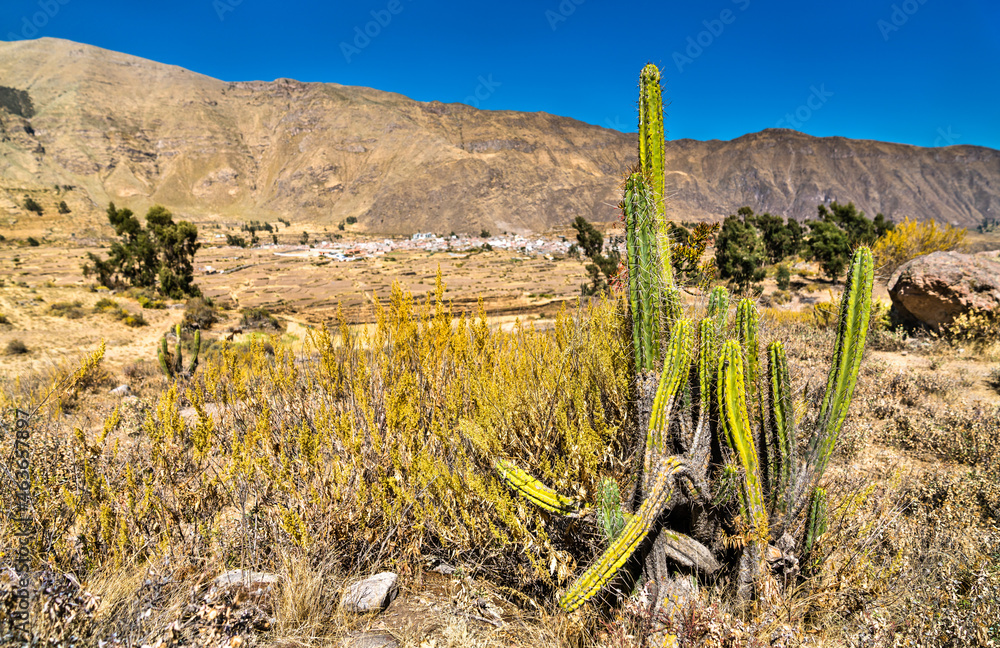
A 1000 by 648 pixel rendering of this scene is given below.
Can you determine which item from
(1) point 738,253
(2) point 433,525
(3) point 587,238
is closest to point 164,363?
(2) point 433,525

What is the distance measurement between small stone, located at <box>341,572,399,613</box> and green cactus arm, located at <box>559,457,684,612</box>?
1003mm

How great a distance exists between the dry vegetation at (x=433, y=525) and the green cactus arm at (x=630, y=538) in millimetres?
155

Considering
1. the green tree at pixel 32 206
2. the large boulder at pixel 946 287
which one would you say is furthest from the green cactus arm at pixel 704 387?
the green tree at pixel 32 206

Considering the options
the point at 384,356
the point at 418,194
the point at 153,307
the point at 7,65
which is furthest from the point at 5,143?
A: the point at 384,356

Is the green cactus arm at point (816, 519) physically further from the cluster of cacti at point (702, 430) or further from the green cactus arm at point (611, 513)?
the green cactus arm at point (611, 513)

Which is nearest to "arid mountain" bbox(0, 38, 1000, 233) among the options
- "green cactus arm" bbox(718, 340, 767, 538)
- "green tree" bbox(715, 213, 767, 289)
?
"green tree" bbox(715, 213, 767, 289)

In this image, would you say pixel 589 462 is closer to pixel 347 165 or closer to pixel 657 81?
pixel 657 81

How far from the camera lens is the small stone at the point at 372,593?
7.55 feet

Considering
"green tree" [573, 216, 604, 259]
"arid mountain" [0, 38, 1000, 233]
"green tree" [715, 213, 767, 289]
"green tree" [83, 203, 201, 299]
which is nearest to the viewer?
"green tree" [715, 213, 767, 289]

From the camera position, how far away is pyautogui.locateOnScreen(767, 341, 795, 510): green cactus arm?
2314mm

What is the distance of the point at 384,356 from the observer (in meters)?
3.87

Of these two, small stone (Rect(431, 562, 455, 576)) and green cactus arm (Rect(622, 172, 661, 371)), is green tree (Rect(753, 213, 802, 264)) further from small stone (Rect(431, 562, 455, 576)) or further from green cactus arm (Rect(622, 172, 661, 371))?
small stone (Rect(431, 562, 455, 576))

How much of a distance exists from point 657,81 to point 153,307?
20.3 meters

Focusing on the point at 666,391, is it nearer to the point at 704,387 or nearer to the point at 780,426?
the point at 704,387
